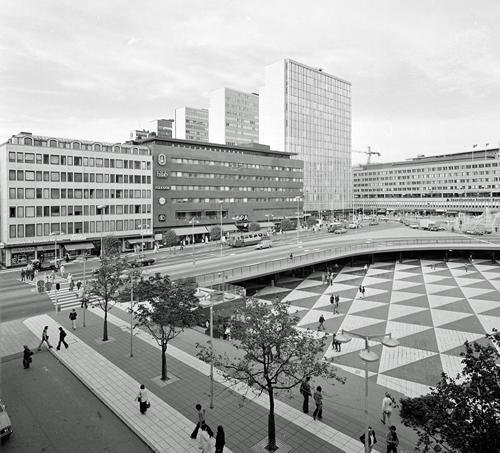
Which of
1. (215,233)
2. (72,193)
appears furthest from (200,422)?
(215,233)

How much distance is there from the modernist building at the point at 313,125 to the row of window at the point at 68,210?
87910mm

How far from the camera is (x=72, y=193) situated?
65188mm

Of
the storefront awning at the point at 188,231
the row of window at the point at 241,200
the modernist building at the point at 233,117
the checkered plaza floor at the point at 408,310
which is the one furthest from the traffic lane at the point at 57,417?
the modernist building at the point at 233,117

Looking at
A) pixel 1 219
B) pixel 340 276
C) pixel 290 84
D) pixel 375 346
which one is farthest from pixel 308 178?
pixel 375 346

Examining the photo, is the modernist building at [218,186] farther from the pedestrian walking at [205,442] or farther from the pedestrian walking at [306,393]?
the pedestrian walking at [205,442]

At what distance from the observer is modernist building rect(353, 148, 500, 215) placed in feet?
541

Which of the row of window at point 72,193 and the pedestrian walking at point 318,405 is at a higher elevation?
the row of window at point 72,193

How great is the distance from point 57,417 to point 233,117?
551ft

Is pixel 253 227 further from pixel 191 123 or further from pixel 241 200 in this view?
pixel 191 123

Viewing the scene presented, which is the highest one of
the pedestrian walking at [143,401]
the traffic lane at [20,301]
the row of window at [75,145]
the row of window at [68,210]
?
the row of window at [75,145]

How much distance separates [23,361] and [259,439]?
1484 cm

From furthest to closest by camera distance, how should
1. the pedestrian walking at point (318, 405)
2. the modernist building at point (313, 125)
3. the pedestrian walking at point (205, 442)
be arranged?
the modernist building at point (313, 125)
the pedestrian walking at point (318, 405)
the pedestrian walking at point (205, 442)

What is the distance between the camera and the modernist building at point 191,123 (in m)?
194

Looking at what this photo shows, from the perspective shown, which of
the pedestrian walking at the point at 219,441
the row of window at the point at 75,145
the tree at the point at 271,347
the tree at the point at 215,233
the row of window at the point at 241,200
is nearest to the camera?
the pedestrian walking at the point at 219,441
